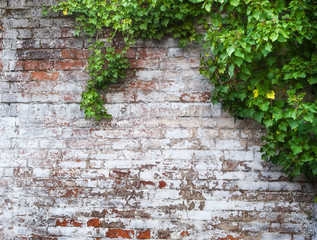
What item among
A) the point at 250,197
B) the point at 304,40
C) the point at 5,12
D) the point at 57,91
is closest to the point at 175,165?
the point at 250,197

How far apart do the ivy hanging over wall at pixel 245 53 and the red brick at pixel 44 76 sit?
0.33 m

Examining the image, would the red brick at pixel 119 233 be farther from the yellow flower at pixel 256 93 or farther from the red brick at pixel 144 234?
the yellow flower at pixel 256 93

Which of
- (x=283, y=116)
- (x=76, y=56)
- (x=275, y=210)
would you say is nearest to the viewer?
(x=283, y=116)

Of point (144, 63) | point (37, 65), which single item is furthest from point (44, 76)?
point (144, 63)

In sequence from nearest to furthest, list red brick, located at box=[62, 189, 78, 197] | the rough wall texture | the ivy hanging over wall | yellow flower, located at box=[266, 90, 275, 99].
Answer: the ivy hanging over wall
yellow flower, located at box=[266, 90, 275, 99]
the rough wall texture
red brick, located at box=[62, 189, 78, 197]

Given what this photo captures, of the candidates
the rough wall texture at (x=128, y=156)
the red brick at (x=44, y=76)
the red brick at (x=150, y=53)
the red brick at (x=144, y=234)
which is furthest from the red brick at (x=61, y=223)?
the red brick at (x=150, y=53)

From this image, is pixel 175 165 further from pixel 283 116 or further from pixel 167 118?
pixel 283 116

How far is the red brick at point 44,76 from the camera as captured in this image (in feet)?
7.96

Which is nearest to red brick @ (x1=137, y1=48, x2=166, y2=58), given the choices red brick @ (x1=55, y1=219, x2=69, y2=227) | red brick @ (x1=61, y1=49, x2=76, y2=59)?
red brick @ (x1=61, y1=49, x2=76, y2=59)

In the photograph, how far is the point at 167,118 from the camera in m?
2.35

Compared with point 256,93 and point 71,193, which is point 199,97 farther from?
point 71,193

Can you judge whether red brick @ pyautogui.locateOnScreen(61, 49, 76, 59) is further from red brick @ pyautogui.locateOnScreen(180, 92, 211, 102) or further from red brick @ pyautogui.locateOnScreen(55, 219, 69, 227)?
red brick @ pyautogui.locateOnScreen(55, 219, 69, 227)

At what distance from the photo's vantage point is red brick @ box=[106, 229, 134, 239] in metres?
2.33

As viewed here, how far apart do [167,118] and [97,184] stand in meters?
0.79
